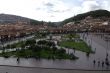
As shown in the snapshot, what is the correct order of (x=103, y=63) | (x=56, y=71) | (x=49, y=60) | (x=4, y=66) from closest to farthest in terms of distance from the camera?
(x=56, y=71), (x=4, y=66), (x=103, y=63), (x=49, y=60)

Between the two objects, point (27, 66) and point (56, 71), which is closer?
point (56, 71)

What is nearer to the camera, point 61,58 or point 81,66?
point 81,66

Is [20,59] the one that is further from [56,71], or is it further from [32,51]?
[56,71]

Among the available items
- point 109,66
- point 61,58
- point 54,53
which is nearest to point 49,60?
point 61,58

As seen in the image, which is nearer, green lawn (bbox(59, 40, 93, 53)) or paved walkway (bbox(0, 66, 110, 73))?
paved walkway (bbox(0, 66, 110, 73))

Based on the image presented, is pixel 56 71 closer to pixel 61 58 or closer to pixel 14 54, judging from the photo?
pixel 61 58

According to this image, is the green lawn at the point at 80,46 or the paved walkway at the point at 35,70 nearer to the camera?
the paved walkway at the point at 35,70

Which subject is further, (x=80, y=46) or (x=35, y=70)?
(x=80, y=46)

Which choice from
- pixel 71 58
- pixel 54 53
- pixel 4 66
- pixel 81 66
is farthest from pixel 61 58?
pixel 4 66

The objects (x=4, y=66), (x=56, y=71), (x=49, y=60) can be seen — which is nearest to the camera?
(x=56, y=71)
